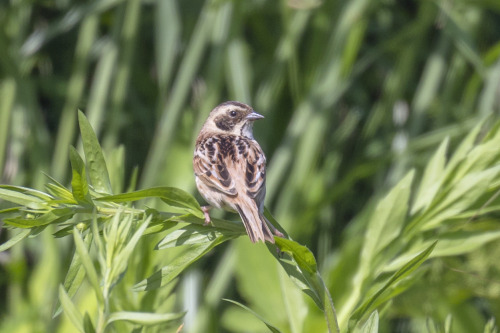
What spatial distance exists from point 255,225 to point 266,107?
5.08 feet

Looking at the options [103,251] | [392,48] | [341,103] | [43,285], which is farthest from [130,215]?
[341,103]

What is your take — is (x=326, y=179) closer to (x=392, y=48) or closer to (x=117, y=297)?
(x=392, y=48)

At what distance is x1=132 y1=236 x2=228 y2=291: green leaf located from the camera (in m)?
0.75

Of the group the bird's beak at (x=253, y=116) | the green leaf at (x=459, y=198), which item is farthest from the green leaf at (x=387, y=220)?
the bird's beak at (x=253, y=116)

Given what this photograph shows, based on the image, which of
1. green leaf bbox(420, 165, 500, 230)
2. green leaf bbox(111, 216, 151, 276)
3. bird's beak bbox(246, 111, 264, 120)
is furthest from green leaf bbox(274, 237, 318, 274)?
bird's beak bbox(246, 111, 264, 120)

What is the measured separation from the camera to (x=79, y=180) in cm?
76

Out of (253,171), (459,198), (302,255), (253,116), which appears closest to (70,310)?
(302,255)

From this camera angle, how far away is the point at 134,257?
1071 millimetres

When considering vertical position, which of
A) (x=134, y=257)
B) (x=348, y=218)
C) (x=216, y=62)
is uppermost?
(x=216, y=62)

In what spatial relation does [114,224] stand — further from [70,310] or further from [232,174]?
[232,174]

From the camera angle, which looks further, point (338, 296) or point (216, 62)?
point (216, 62)

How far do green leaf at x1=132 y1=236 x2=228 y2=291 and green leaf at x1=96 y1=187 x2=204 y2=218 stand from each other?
1.6 inches

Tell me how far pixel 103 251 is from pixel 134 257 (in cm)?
38

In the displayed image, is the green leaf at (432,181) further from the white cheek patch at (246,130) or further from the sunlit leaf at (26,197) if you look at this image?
the white cheek patch at (246,130)
